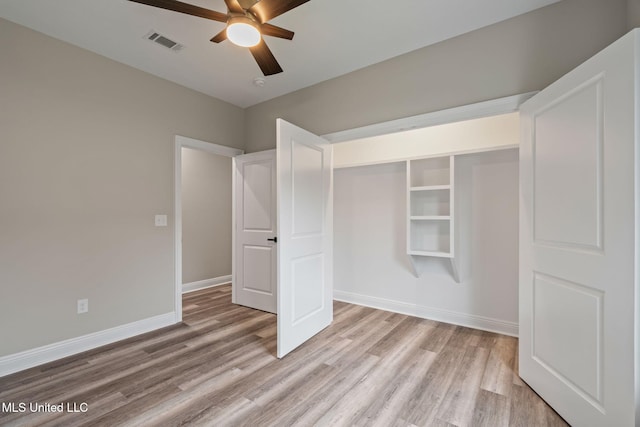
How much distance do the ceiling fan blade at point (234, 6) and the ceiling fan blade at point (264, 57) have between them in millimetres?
232

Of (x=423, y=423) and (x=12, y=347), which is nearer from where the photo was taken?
(x=423, y=423)

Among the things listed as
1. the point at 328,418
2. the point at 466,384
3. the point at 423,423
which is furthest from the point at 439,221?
the point at 328,418

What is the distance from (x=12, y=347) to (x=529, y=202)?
409 cm

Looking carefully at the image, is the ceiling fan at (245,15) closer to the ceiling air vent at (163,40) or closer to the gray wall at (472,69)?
the ceiling air vent at (163,40)

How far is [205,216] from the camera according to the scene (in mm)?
4902

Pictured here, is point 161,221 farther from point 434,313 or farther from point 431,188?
point 434,313

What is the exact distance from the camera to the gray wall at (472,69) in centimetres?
194

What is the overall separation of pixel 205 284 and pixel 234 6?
14.0 feet

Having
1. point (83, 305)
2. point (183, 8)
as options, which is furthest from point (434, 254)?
point (83, 305)

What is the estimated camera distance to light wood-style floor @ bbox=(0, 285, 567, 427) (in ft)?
5.66

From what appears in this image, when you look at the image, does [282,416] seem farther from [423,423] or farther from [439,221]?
[439,221]

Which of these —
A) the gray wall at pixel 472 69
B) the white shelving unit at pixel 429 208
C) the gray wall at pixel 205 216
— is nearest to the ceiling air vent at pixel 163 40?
the gray wall at pixel 472 69

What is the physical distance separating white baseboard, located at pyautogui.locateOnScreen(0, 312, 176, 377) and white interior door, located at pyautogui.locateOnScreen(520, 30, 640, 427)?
3.48 metres

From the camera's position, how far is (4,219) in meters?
2.19
